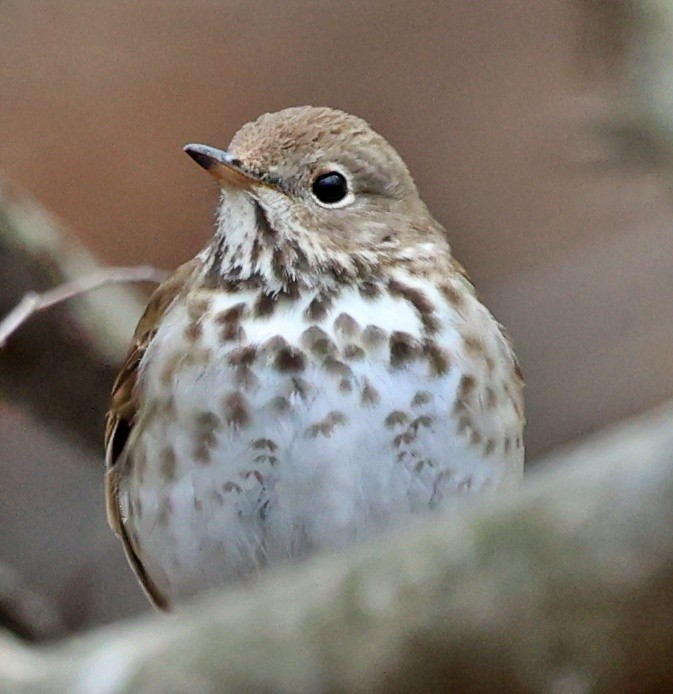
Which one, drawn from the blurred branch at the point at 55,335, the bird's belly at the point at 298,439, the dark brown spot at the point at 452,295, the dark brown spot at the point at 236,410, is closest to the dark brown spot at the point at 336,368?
the bird's belly at the point at 298,439

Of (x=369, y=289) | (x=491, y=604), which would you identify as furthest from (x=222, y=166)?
(x=491, y=604)

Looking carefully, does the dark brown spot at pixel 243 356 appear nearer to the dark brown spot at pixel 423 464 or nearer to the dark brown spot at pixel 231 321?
the dark brown spot at pixel 231 321

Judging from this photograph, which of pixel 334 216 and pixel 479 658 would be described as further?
pixel 334 216

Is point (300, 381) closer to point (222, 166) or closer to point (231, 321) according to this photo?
point (231, 321)

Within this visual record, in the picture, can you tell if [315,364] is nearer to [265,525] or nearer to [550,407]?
[265,525]

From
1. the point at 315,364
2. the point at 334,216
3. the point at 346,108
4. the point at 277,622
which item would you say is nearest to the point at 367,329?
the point at 315,364

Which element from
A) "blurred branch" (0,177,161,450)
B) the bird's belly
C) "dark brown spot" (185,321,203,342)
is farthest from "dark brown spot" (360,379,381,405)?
"blurred branch" (0,177,161,450)

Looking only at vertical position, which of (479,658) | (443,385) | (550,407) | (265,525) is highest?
(479,658)
